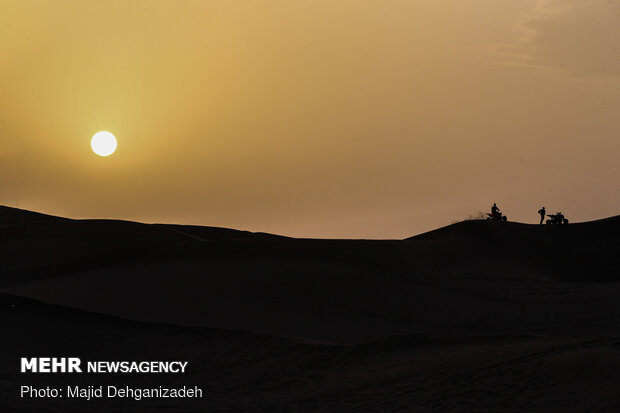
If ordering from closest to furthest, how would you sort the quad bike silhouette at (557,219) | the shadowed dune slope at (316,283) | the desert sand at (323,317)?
the desert sand at (323,317) → the shadowed dune slope at (316,283) → the quad bike silhouette at (557,219)

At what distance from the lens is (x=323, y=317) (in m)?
17.2

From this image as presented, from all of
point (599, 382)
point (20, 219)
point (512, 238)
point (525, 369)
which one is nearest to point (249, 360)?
point (525, 369)

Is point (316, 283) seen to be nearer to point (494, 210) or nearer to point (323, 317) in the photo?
point (323, 317)

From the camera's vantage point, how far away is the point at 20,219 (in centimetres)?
3522

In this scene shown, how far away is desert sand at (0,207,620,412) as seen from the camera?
1072 cm

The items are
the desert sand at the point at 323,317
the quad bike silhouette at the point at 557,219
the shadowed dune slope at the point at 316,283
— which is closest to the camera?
the desert sand at the point at 323,317

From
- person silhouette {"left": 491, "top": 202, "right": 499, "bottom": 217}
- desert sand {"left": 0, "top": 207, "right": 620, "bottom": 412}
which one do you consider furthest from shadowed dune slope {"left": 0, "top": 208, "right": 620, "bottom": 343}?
person silhouette {"left": 491, "top": 202, "right": 499, "bottom": 217}

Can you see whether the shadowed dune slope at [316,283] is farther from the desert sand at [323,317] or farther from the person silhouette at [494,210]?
the person silhouette at [494,210]

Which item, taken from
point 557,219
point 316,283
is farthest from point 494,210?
point 316,283

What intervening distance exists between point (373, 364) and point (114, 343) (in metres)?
5.11

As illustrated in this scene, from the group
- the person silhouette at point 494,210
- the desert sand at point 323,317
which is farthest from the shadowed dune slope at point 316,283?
the person silhouette at point 494,210

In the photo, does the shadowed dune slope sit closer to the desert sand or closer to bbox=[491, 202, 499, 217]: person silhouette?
the desert sand

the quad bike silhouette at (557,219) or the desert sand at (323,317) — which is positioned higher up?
the quad bike silhouette at (557,219)

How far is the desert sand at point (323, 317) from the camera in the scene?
10719 millimetres
